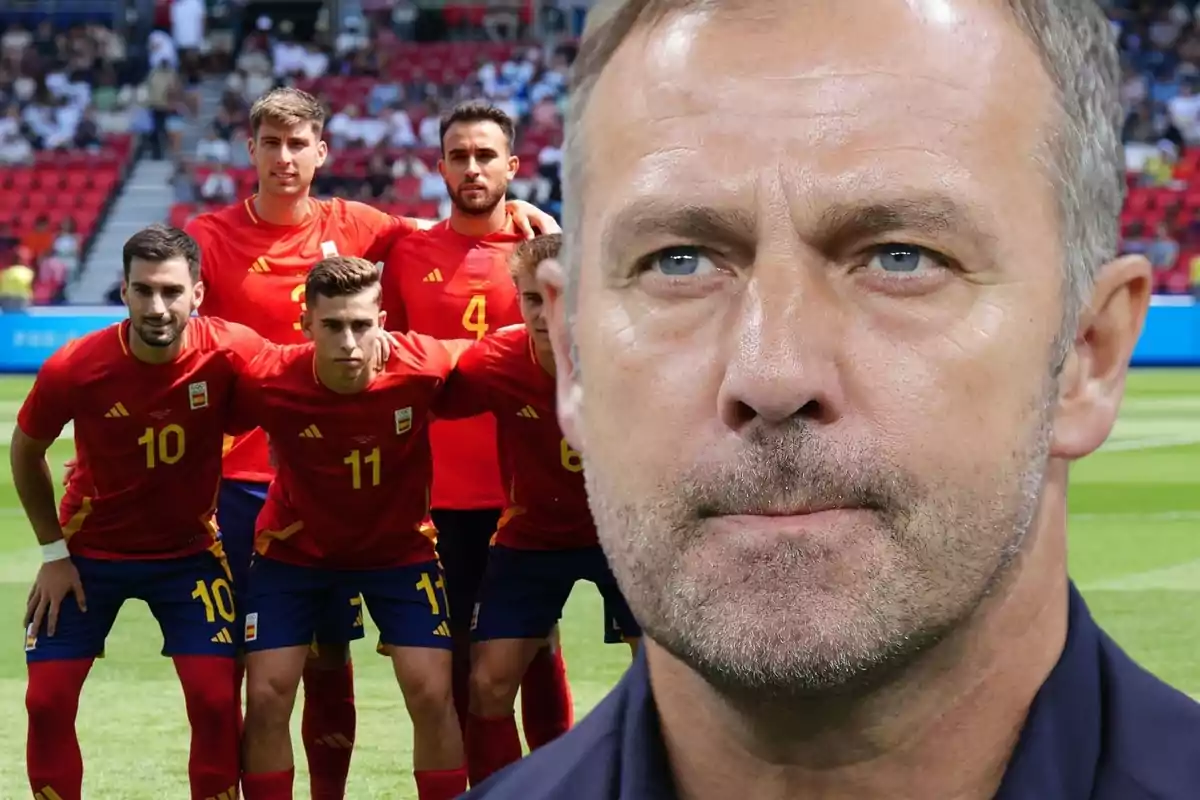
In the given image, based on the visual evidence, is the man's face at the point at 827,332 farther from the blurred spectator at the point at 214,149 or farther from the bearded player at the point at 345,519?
the blurred spectator at the point at 214,149

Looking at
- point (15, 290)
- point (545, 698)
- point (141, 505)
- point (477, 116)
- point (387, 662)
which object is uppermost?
point (477, 116)

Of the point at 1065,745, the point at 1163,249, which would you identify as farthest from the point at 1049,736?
the point at 1163,249

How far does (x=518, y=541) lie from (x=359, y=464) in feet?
1.95

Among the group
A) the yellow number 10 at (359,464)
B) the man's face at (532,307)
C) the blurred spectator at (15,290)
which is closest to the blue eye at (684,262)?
the man's face at (532,307)

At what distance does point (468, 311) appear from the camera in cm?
615

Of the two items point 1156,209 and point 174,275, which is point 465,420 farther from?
point 1156,209

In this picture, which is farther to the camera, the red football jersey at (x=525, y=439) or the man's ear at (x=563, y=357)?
the red football jersey at (x=525, y=439)

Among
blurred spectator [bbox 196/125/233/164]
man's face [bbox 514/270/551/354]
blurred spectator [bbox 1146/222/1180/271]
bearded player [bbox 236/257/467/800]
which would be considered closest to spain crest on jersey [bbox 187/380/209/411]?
bearded player [bbox 236/257/467/800]

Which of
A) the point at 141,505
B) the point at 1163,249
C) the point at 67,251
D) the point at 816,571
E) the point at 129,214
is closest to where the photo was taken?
the point at 816,571

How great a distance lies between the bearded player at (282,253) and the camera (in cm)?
580

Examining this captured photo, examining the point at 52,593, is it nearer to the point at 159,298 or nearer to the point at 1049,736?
the point at 159,298

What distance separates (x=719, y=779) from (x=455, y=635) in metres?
5.09

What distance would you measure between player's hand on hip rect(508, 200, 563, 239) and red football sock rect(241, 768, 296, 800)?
191 cm

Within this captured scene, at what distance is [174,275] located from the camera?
5195 millimetres
